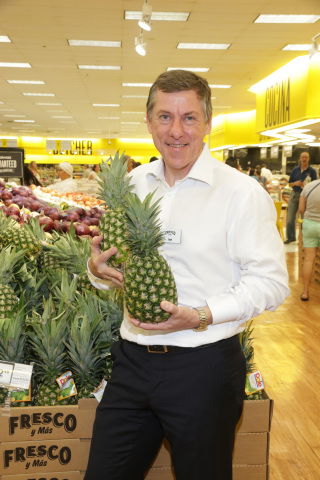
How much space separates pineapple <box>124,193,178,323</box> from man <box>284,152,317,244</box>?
9149 millimetres

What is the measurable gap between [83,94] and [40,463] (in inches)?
533

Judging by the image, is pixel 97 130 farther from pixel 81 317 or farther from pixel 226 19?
pixel 81 317

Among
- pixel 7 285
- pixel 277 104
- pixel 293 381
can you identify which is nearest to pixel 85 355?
pixel 7 285

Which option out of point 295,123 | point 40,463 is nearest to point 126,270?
point 40,463

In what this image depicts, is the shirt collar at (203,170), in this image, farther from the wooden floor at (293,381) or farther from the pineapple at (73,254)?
the wooden floor at (293,381)

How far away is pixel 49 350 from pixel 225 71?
10.1 m

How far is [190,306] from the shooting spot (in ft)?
5.25

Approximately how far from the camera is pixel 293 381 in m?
3.99

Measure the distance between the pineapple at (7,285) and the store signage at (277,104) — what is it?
30.0ft

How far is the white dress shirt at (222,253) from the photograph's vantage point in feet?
5.02

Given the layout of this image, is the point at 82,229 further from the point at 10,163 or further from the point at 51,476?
the point at 10,163

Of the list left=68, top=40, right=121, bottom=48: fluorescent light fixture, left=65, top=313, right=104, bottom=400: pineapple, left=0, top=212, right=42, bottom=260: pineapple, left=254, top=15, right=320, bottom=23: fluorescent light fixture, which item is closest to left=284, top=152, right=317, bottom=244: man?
left=254, top=15, right=320, bottom=23: fluorescent light fixture

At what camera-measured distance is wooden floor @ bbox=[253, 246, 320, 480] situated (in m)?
2.89

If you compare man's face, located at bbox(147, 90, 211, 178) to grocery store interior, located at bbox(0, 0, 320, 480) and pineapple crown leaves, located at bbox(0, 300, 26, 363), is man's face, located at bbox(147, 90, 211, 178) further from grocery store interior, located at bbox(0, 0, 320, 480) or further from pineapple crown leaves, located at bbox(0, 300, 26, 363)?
grocery store interior, located at bbox(0, 0, 320, 480)
